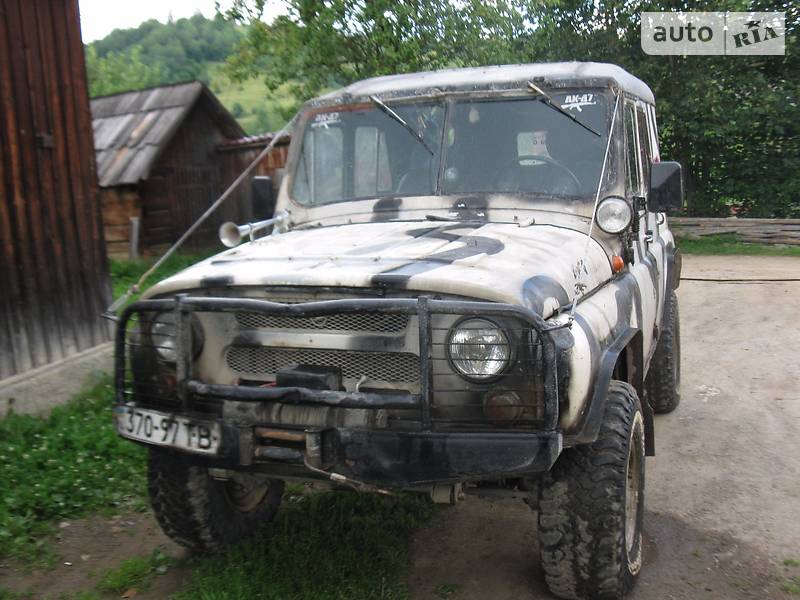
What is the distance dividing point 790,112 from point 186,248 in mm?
11930

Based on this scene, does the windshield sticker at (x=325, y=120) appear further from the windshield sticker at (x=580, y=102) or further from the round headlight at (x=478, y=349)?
the round headlight at (x=478, y=349)

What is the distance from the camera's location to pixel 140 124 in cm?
1588

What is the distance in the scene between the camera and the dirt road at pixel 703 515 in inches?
137

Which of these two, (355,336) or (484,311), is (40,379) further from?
(484,311)

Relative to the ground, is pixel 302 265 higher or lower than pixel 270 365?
higher

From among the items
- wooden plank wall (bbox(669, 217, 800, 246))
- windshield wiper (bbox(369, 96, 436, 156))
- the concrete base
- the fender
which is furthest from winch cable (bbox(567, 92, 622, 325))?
wooden plank wall (bbox(669, 217, 800, 246))

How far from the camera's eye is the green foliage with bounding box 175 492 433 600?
3.38 metres

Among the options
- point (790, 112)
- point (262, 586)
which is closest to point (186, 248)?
point (790, 112)

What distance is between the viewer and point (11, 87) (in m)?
5.78

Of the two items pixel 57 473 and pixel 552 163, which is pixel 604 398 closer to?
pixel 552 163

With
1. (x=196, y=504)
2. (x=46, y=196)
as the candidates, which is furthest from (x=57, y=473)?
(x=46, y=196)

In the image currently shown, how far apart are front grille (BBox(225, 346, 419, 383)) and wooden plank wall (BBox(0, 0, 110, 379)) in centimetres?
331

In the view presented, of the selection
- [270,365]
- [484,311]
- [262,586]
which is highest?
[484,311]

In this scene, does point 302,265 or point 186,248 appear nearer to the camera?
point 302,265
